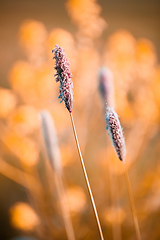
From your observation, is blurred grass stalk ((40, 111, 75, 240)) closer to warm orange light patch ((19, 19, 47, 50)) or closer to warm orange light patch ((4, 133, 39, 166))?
warm orange light patch ((4, 133, 39, 166))

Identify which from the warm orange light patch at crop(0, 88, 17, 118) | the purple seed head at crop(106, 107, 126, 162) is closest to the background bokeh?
the warm orange light patch at crop(0, 88, 17, 118)

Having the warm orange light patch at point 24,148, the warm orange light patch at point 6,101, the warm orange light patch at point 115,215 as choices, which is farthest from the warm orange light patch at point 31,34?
the warm orange light patch at point 115,215

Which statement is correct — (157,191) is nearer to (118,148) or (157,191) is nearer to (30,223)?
(118,148)

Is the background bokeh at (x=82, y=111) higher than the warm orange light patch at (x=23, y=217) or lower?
higher

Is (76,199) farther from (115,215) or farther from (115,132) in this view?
(115,132)

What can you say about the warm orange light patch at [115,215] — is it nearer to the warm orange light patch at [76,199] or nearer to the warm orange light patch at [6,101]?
the warm orange light patch at [76,199]

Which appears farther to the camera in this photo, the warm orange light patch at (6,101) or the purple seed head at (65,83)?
the warm orange light patch at (6,101)
